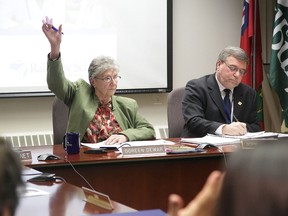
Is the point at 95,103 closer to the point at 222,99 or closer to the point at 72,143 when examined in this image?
the point at 72,143

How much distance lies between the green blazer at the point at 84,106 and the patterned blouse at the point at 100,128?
3 centimetres

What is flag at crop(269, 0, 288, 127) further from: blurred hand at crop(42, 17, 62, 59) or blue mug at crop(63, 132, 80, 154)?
blue mug at crop(63, 132, 80, 154)

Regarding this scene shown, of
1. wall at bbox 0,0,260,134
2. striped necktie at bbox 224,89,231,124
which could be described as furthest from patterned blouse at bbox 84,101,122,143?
wall at bbox 0,0,260,134

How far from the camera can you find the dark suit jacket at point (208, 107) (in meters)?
3.96

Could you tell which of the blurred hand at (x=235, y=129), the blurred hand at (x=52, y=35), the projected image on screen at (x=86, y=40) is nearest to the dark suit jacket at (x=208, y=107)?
the blurred hand at (x=235, y=129)

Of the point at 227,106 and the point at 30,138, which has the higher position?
the point at 227,106

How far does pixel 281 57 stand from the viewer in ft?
17.2

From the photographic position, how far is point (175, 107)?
13.6ft

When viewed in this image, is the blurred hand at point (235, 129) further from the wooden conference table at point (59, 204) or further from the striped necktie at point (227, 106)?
the wooden conference table at point (59, 204)

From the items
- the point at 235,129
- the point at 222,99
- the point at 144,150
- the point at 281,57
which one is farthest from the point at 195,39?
the point at 144,150

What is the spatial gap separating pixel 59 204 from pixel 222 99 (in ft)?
7.78

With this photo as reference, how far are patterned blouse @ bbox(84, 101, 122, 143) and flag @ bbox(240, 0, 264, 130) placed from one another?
1.98m

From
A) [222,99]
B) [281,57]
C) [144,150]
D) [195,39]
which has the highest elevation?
[195,39]

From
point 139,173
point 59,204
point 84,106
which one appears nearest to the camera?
point 59,204
